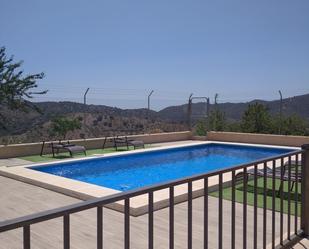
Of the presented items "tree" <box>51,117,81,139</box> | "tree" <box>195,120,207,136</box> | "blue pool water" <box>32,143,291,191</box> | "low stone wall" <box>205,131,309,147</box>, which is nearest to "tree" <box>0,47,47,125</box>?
"tree" <box>51,117,81,139</box>

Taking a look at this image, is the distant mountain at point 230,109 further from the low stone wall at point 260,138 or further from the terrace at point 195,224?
the terrace at point 195,224

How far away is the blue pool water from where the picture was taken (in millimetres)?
9711

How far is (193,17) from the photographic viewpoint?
15.3 metres

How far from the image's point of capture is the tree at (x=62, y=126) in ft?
46.8

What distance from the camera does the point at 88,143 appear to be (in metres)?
13.8

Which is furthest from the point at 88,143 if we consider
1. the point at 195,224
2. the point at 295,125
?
the point at 295,125

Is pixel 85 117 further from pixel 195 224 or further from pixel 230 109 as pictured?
pixel 230 109

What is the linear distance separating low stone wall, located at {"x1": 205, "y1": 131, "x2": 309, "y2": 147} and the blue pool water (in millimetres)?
1141

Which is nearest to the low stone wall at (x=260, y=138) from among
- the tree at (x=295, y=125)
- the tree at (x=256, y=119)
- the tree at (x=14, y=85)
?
the tree at (x=256, y=119)

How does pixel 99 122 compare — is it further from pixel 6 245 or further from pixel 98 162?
pixel 6 245

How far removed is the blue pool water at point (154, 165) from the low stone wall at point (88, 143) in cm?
207

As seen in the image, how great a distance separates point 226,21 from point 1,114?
9.92 metres

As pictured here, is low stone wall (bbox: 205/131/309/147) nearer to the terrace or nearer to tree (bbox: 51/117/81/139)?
tree (bbox: 51/117/81/139)

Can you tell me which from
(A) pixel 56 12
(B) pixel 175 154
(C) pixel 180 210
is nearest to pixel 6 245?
(C) pixel 180 210
